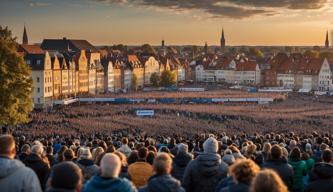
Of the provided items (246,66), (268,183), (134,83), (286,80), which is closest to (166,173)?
(268,183)

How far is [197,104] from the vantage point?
6650cm

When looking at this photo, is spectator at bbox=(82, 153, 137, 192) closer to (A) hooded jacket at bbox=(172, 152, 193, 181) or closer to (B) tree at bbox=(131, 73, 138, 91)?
(A) hooded jacket at bbox=(172, 152, 193, 181)

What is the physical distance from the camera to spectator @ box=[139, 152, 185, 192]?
673 cm

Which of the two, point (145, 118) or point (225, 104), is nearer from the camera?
point (145, 118)

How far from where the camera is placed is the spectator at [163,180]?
6727 mm

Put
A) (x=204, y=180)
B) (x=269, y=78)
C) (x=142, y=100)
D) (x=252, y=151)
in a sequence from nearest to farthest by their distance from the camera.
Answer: (x=204, y=180) < (x=252, y=151) < (x=142, y=100) < (x=269, y=78)

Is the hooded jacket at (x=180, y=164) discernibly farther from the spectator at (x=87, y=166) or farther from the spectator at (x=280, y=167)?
the spectator at (x=280, y=167)

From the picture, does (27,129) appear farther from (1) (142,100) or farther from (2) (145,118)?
(1) (142,100)

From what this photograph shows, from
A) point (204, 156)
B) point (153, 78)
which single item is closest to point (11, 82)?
point (204, 156)

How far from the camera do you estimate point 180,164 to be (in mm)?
9805

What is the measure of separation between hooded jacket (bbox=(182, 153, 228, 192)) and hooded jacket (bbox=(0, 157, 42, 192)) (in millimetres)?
2604

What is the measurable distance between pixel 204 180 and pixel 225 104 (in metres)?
60.0

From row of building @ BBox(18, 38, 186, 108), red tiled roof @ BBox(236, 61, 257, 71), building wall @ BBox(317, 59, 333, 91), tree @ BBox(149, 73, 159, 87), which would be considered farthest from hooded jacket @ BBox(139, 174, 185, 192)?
red tiled roof @ BBox(236, 61, 257, 71)

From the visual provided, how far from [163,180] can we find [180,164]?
3061 mm
